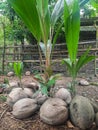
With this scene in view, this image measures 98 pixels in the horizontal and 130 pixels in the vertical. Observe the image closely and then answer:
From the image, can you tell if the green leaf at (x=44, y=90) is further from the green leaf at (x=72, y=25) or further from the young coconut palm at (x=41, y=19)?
the green leaf at (x=72, y=25)

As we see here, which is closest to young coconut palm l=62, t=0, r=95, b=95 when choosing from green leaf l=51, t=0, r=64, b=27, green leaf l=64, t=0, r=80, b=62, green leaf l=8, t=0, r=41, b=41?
green leaf l=64, t=0, r=80, b=62

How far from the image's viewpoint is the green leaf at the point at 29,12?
232cm

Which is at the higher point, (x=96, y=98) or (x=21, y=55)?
(x=21, y=55)

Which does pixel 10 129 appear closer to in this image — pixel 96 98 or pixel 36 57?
pixel 96 98

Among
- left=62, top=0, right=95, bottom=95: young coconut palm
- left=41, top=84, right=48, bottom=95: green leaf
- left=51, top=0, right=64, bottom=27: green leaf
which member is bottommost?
left=41, top=84, right=48, bottom=95: green leaf

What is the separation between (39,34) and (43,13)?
0.25m

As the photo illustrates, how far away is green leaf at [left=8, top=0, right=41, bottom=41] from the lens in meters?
2.32

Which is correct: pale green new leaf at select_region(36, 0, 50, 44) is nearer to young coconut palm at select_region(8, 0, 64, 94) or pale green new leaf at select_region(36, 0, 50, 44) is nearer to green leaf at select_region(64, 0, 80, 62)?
young coconut palm at select_region(8, 0, 64, 94)

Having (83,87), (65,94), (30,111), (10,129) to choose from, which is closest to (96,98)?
(83,87)

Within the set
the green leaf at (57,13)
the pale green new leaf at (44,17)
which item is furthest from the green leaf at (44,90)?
the green leaf at (57,13)

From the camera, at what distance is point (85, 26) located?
6.96m

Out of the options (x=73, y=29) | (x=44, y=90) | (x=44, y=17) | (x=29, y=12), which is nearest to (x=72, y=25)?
(x=73, y=29)

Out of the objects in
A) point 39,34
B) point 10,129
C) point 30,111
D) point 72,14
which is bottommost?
point 10,129

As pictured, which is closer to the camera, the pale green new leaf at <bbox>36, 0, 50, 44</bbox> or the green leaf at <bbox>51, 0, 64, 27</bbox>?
the pale green new leaf at <bbox>36, 0, 50, 44</bbox>
